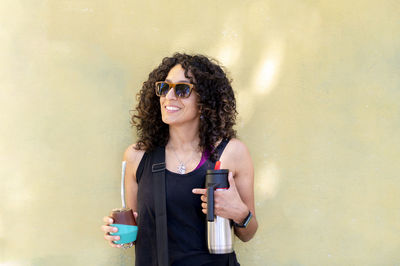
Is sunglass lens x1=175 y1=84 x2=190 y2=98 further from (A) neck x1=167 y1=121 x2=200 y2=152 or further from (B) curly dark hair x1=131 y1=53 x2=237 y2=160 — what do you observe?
(A) neck x1=167 y1=121 x2=200 y2=152

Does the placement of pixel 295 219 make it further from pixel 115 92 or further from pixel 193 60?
pixel 115 92

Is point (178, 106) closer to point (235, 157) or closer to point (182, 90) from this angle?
point (182, 90)

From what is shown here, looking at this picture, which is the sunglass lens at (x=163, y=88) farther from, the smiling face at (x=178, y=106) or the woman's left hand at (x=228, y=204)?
the woman's left hand at (x=228, y=204)

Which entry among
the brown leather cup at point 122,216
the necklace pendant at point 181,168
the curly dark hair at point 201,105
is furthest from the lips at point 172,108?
the brown leather cup at point 122,216

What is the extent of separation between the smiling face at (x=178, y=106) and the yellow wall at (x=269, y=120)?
1.56 feet

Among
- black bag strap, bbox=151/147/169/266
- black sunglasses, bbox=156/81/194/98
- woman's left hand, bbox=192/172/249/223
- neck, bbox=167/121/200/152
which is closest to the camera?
woman's left hand, bbox=192/172/249/223

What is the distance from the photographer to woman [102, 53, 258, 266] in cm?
198

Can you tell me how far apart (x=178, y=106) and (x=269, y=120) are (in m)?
0.78

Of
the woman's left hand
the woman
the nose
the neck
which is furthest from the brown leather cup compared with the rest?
the nose

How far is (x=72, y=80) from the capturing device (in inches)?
96.9

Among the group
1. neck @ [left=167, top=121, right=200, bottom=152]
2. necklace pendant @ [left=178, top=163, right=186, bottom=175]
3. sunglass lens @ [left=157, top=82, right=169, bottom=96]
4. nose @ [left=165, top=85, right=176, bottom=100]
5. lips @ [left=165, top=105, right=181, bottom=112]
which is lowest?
necklace pendant @ [left=178, top=163, right=186, bottom=175]

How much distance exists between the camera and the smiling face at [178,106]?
2.05 m

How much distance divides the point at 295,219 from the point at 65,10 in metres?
2.11

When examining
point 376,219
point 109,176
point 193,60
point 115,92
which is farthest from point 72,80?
point 376,219
